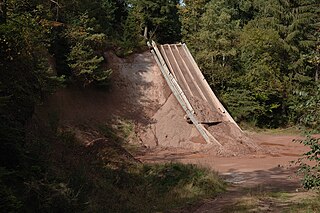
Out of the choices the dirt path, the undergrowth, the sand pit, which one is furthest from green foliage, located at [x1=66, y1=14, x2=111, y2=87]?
the undergrowth

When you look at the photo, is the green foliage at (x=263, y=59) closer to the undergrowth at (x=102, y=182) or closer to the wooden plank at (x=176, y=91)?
the wooden plank at (x=176, y=91)

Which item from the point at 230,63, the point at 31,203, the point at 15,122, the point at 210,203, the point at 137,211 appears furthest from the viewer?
the point at 230,63

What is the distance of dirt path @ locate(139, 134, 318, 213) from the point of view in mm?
8219

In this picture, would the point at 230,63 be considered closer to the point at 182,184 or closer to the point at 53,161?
the point at 182,184

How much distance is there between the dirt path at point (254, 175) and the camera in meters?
8.22

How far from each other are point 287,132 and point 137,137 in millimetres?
13479

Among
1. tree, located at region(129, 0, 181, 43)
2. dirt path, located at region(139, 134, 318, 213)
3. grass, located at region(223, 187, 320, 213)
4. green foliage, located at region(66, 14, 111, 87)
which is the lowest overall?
dirt path, located at region(139, 134, 318, 213)

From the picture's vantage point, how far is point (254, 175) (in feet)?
43.7

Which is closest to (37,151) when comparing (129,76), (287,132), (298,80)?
(129,76)

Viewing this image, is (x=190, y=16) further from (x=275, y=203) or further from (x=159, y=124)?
(x=275, y=203)

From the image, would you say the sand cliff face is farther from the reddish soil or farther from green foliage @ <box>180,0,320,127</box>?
green foliage @ <box>180,0,320,127</box>

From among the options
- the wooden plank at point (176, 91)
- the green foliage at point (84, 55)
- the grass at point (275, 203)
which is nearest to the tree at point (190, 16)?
the wooden plank at point (176, 91)

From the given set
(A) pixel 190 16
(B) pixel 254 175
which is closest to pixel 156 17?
(A) pixel 190 16

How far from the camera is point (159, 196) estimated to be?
29.9ft
